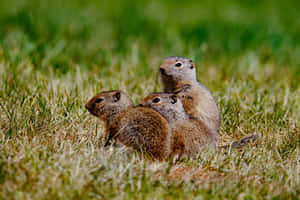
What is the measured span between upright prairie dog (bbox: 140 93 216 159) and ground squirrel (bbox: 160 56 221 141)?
0.55 feet

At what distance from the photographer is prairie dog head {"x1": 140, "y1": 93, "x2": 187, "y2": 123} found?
376cm

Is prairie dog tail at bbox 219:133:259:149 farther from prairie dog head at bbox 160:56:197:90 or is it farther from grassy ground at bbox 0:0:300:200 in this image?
prairie dog head at bbox 160:56:197:90

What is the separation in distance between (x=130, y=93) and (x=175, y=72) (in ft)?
1.80

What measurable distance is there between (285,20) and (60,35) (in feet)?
17.6

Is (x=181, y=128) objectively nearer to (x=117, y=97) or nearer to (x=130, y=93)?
(x=117, y=97)

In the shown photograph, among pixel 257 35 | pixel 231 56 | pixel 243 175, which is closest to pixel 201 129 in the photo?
pixel 243 175

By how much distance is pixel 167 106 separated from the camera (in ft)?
12.4

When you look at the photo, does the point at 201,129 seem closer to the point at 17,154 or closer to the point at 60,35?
the point at 17,154

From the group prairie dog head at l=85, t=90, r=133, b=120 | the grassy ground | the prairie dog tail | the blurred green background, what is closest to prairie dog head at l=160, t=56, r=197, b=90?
the grassy ground

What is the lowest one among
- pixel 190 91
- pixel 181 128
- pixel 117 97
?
pixel 181 128

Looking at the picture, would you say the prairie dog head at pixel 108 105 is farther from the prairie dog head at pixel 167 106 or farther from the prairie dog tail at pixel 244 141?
the prairie dog tail at pixel 244 141

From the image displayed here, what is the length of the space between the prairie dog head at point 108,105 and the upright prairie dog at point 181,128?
0.18m

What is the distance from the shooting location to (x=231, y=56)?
6840 mm

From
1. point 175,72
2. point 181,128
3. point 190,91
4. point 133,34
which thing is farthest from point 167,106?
point 133,34
